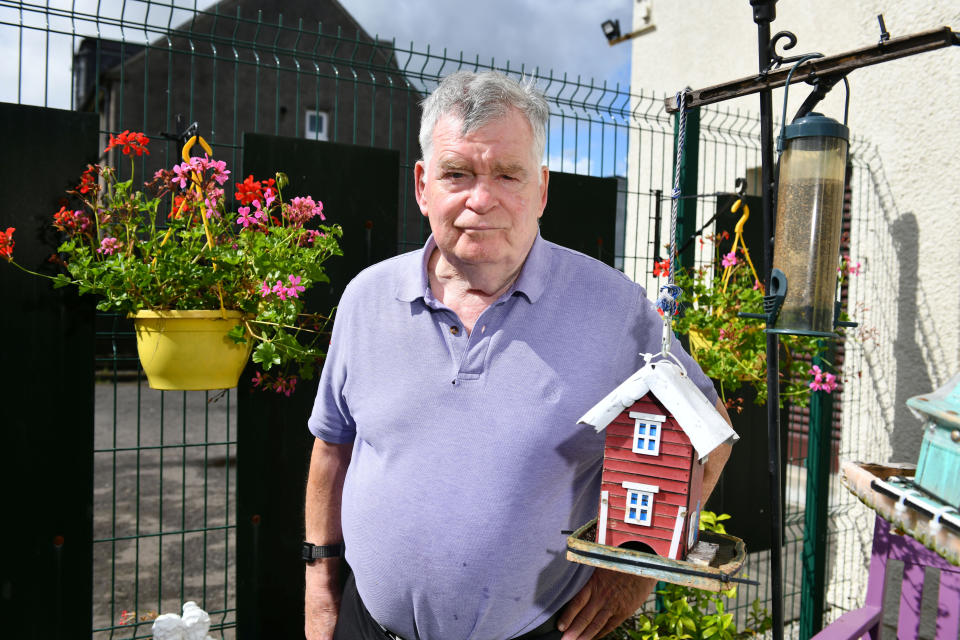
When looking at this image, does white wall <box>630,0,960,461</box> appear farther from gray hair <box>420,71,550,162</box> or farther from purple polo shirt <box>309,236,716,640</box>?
gray hair <box>420,71,550,162</box>

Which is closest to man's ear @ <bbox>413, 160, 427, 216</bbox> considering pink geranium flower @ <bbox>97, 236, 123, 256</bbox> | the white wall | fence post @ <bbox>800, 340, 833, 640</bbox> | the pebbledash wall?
pink geranium flower @ <bbox>97, 236, 123, 256</bbox>

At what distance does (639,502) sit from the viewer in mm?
1333

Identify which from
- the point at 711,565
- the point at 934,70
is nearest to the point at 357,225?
the point at 711,565

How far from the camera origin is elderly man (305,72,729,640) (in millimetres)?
1582

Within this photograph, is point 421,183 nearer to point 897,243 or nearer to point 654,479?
point 654,479

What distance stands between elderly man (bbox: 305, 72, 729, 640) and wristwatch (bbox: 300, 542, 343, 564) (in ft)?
0.93

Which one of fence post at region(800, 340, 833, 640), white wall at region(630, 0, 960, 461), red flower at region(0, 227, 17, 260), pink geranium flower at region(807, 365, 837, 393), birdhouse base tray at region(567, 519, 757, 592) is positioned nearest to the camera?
birdhouse base tray at region(567, 519, 757, 592)

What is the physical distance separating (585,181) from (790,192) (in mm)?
2059

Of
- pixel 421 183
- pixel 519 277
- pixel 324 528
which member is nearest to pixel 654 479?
pixel 519 277

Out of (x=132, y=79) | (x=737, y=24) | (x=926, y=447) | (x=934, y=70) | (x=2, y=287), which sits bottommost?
(x=926, y=447)

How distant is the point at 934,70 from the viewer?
3.96 m

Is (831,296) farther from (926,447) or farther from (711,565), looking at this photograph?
(711,565)

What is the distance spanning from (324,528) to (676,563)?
121 cm

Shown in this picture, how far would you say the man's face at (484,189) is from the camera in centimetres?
155
